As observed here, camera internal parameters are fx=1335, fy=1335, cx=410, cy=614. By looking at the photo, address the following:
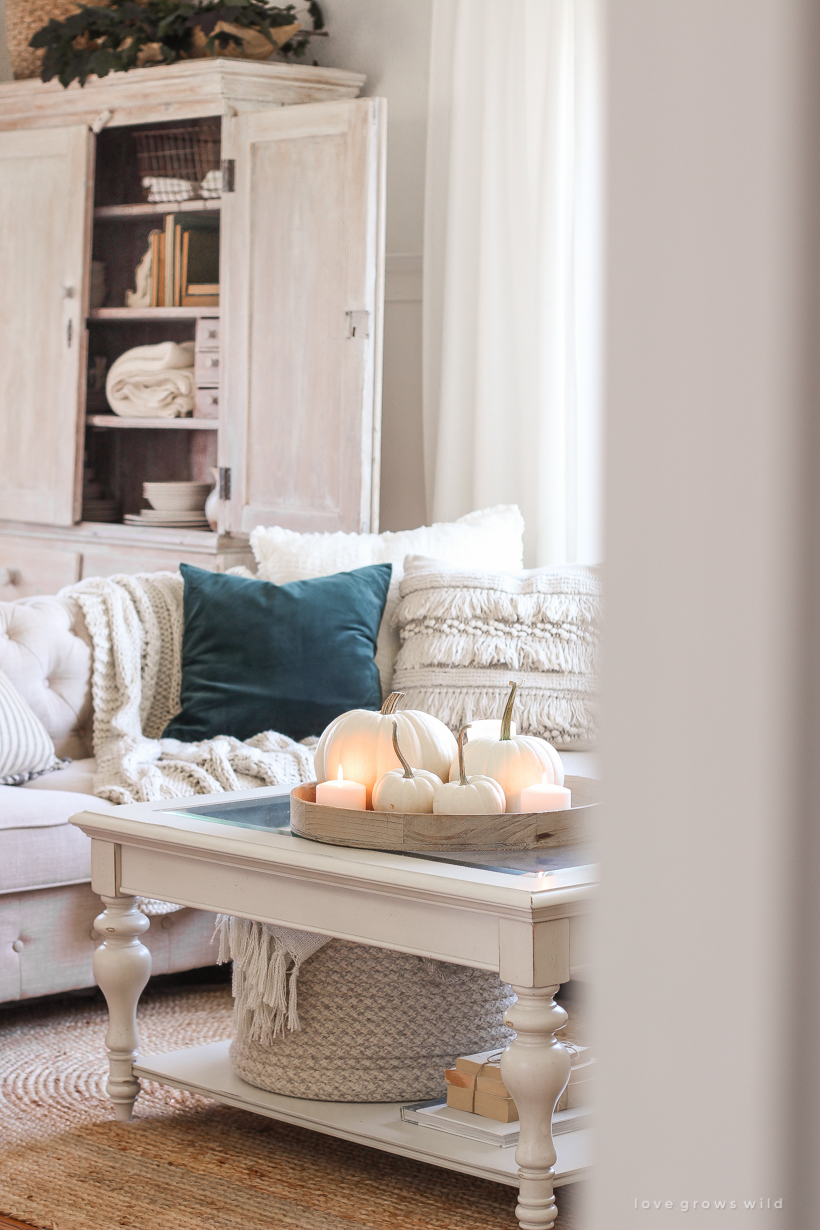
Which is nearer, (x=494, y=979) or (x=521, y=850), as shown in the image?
(x=521, y=850)

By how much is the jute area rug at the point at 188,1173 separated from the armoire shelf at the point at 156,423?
1987 millimetres

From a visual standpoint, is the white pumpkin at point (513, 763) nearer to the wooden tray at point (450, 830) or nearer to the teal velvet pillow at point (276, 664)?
the wooden tray at point (450, 830)

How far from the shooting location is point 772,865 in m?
0.19

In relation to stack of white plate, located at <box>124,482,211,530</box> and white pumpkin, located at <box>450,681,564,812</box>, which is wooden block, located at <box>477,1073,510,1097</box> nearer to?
white pumpkin, located at <box>450,681,564,812</box>

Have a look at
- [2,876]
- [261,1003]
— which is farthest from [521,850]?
[2,876]

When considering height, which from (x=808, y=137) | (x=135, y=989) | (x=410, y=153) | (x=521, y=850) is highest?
(x=410, y=153)

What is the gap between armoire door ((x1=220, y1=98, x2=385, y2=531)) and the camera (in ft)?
11.1

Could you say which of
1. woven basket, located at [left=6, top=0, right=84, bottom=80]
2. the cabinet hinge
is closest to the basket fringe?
the cabinet hinge

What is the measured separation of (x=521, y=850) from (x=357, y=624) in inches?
43.4

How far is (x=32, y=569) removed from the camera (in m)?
3.94

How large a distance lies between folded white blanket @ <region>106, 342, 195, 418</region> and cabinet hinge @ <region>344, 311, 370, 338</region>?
2.02ft

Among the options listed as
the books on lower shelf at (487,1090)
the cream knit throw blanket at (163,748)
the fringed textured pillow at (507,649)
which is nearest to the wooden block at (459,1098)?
the books on lower shelf at (487,1090)

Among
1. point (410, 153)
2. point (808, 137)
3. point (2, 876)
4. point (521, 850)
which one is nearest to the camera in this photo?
point (808, 137)

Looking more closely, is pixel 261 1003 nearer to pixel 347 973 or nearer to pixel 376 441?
pixel 347 973
